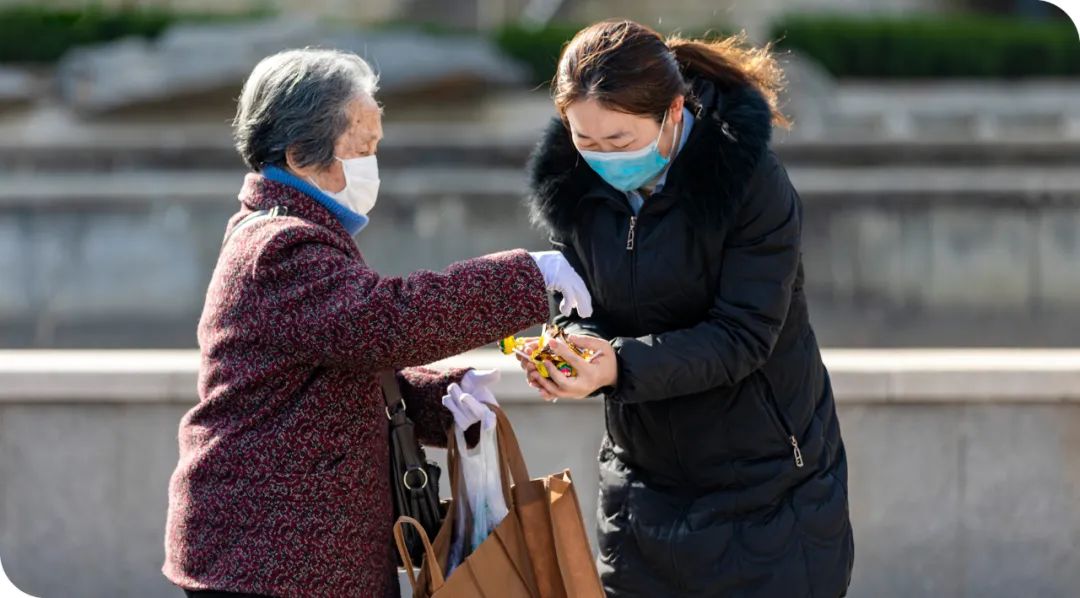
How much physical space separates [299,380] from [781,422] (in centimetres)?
103

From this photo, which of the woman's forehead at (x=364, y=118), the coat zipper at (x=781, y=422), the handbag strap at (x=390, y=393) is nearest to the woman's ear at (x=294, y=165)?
the woman's forehead at (x=364, y=118)

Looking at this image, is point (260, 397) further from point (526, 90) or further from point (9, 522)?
point (526, 90)

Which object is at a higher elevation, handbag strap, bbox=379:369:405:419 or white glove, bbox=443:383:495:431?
handbag strap, bbox=379:369:405:419

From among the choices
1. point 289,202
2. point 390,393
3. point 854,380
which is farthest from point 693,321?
point 854,380

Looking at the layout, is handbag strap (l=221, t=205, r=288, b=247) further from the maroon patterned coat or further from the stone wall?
the stone wall

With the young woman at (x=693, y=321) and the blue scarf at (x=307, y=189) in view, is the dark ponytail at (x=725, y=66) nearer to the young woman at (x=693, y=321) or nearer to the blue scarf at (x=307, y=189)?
the young woman at (x=693, y=321)

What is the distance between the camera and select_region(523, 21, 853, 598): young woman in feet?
9.25

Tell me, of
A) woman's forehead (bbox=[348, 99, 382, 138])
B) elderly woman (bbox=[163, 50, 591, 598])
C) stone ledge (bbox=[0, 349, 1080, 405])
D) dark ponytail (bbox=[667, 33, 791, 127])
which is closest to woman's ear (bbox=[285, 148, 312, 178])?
elderly woman (bbox=[163, 50, 591, 598])

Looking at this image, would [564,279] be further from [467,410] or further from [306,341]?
[306,341]

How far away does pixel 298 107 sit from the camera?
273cm

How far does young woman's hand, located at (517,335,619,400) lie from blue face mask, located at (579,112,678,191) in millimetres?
359

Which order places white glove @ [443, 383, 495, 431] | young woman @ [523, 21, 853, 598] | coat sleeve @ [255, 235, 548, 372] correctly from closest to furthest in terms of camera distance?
1. coat sleeve @ [255, 235, 548, 372]
2. young woman @ [523, 21, 853, 598]
3. white glove @ [443, 383, 495, 431]

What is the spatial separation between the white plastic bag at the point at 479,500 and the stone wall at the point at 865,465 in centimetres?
163

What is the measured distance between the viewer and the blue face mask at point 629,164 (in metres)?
2.89
